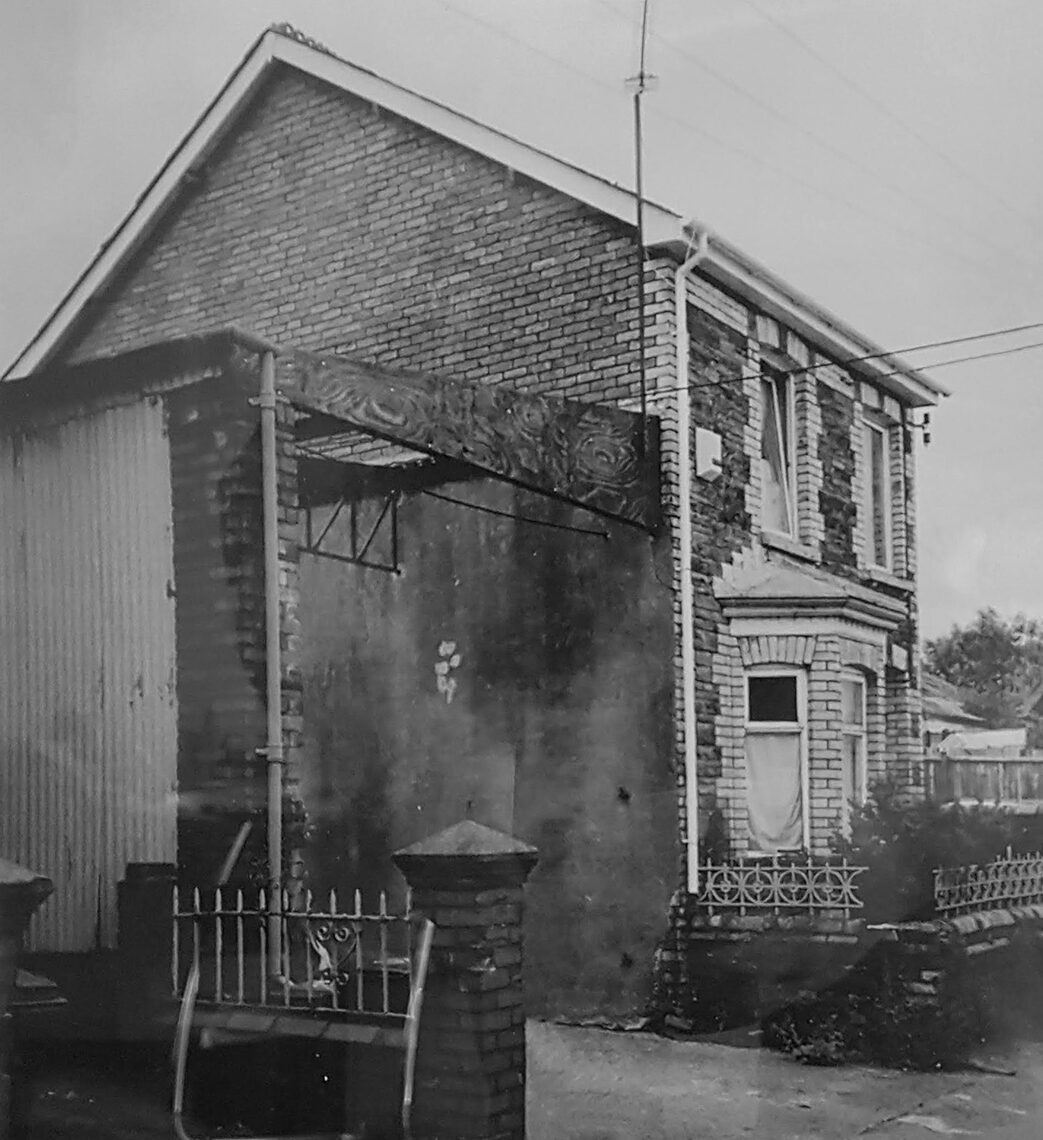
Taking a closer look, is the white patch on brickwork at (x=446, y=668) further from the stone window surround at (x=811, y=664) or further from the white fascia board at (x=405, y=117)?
the white fascia board at (x=405, y=117)

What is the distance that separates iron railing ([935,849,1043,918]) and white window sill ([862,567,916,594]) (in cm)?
289

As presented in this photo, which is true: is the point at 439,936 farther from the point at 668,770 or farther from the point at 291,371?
the point at 668,770

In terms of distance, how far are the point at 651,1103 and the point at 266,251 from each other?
6070 mm

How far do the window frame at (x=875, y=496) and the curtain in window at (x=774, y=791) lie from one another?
7.32ft

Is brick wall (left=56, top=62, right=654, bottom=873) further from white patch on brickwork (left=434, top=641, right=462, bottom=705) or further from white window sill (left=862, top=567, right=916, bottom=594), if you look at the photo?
white window sill (left=862, top=567, right=916, bottom=594)

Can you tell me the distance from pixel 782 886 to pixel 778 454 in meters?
3.53

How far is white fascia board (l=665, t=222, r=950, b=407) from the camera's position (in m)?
10.2

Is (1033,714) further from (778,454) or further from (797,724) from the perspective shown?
(778,454)

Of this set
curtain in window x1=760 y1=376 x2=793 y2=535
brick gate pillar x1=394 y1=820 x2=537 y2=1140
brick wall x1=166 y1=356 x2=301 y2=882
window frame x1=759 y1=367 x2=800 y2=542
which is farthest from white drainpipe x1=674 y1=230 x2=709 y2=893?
brick gate pillar x1=394 y1=820 x2=537 y2=1140

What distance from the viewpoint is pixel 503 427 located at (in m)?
9.16

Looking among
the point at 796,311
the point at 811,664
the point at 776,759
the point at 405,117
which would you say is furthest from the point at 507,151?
the point at 776,759

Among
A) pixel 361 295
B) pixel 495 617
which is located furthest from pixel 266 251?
pixel 495 617

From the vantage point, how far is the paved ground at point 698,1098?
21.0ft

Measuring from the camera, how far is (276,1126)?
20.2 ft
